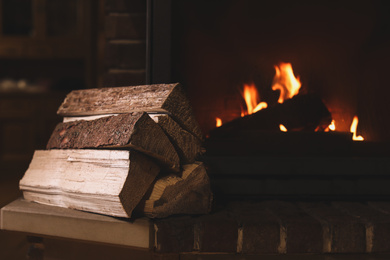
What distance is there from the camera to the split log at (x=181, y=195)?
0.80 metres

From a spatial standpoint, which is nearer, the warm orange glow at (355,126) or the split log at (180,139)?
the split log at (180,139)

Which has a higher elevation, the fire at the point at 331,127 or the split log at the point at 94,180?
the fire at the point at 331,127

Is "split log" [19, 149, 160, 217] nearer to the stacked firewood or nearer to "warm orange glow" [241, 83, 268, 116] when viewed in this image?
the stacked firewood

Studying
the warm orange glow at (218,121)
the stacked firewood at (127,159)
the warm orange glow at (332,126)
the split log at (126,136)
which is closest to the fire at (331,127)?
the warm orange glow at (332,126)

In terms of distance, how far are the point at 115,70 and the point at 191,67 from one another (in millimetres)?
260

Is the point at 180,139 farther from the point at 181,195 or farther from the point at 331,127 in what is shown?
the point at 331,127

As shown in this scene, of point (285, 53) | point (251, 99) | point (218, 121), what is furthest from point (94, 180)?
point (285, 53)

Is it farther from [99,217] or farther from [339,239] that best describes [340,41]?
[99,217]

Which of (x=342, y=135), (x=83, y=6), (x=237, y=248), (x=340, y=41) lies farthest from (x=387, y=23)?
(x=83, y=6)

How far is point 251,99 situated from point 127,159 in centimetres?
58

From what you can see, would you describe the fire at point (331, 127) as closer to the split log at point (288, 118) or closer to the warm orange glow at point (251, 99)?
the split log at point (288, 118)

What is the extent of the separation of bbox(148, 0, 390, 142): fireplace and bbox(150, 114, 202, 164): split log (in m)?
0.26

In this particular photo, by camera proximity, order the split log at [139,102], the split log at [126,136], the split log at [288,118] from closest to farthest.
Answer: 1. the split log at [126,136]
2. the split log at [139,102]
3. the split log at [288,118]

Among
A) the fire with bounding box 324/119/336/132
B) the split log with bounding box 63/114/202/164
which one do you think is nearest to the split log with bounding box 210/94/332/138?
the fire with bounding box 324/119/336/132
